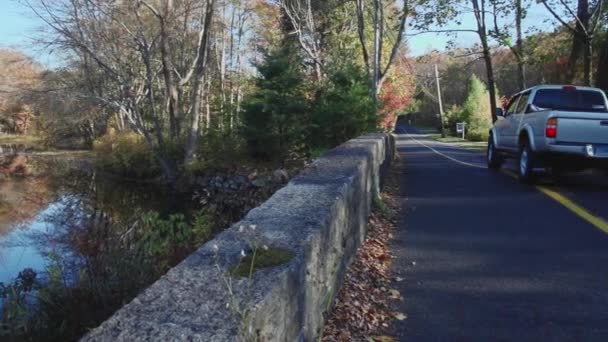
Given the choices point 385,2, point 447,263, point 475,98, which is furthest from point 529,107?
point 475,98

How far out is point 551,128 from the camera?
9.90 meters

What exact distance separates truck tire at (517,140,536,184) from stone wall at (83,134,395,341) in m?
6.51

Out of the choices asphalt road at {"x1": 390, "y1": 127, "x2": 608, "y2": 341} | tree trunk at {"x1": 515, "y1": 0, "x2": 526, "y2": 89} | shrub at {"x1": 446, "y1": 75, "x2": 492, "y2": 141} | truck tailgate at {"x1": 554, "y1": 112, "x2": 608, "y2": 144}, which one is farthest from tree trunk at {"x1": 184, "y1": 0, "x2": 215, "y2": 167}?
shrub at {"x1": 446, "y1": 75, "x2": 492, "y2": 141}

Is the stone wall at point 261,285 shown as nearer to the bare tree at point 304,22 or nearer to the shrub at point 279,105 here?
the shrub at point 279,105

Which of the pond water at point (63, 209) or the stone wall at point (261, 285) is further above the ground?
the stone wall at point (261, 285)

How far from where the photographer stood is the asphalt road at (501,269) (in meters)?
4.16

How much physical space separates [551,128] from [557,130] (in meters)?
0.11

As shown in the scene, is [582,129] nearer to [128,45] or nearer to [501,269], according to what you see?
[501,269]

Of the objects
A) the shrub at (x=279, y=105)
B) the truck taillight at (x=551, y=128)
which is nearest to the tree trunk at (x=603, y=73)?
the truck taillight at (x=551, y=128)

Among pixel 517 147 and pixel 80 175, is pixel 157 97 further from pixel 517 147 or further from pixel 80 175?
pixel 517 147

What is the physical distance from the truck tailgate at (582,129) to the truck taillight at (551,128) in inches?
2.6

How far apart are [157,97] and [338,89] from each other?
2374 centimetres

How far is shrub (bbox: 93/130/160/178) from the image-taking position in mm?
29844

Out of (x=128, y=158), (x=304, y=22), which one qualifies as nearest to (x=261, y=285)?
(x=304, y=22)
